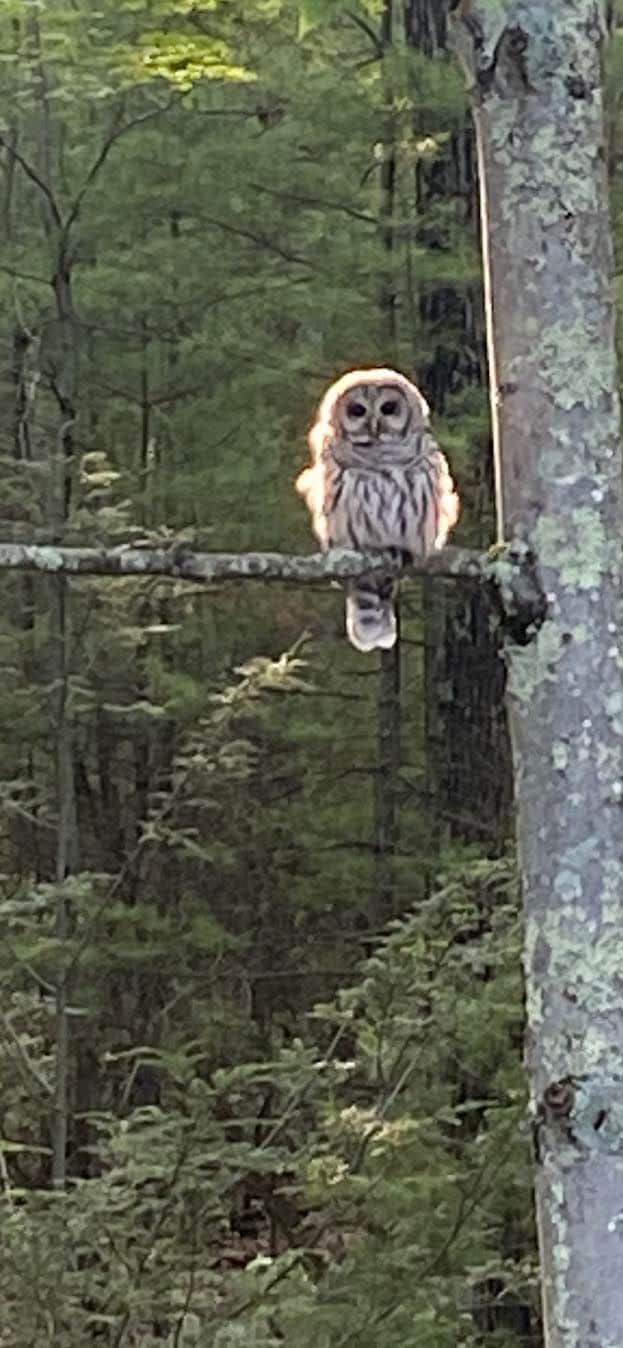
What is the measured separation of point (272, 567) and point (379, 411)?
1.68 meters

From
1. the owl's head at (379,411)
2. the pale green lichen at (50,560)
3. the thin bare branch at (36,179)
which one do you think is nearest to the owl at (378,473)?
the owl's head at (379,411)

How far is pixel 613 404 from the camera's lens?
2371 millimetres

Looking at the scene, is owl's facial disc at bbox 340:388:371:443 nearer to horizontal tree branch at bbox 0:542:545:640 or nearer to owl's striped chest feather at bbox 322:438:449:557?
owl's striped chest feather at bbox 322:438:449:557

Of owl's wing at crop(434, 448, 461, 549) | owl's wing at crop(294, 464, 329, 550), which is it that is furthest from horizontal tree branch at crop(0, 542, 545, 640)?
owl's wing at crop(294, 464, 329, 550)

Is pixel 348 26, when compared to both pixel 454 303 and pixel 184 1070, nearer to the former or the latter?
pixel 454 303

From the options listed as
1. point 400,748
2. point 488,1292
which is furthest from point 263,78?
point 488,1292

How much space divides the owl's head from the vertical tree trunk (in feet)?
4.74

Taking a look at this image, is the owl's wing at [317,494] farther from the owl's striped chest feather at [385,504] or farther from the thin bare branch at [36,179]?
the thin bare branch at [36,179]

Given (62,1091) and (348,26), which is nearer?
(62,1091)

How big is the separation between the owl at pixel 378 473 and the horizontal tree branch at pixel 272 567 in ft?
3.97

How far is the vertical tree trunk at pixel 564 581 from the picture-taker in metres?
2.22

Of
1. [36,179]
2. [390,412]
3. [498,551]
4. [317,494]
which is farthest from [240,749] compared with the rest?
[498,551]

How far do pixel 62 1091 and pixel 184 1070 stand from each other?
70cm

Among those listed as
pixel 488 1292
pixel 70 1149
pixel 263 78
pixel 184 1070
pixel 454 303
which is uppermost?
pixel 263 78
